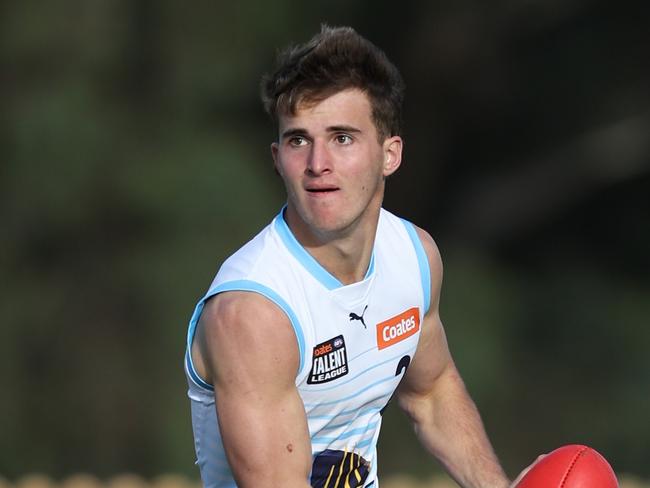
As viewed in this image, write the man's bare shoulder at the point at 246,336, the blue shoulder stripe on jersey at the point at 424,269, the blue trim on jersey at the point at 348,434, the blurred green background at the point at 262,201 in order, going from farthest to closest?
the blurred green background at the point at 262,201 < the blue shoulder stripe on jersey at the point at 424,269 < the blue trim on jersey at the point at 348,434 < the man's bare shoulder at the point at 246,336

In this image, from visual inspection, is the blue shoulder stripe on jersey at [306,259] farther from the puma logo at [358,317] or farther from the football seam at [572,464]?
the football seam at [572,464]

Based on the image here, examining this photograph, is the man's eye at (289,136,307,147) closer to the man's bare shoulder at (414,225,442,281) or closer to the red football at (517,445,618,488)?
the man's bare shoulder at (414,225,442,281)

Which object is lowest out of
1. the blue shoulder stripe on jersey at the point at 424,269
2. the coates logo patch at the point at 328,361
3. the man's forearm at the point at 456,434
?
the man's forearm at the point at 456,434

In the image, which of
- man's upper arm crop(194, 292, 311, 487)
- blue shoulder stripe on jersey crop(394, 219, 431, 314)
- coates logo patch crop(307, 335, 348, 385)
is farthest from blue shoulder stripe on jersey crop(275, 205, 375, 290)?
blue shoulder stripe on jersey crop(394, 219, 431, 314)

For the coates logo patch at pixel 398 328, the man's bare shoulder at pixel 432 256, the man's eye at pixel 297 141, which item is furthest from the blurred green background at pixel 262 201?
the man's eye at pixel 297 141

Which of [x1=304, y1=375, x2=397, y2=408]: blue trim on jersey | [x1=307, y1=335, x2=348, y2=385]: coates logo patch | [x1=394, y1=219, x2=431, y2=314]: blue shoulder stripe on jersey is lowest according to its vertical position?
[x1=304, y1=375, x2=397, y2=408]: blue trim on jersey

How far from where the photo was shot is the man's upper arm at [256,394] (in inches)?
148

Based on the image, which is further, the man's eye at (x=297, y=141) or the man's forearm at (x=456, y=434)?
the man's forearm at (x=456, y=434)

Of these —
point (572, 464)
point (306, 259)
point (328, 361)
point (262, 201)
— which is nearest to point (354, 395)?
point (328, 361)

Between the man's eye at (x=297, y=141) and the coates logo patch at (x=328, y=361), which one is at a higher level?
the man's eye at (x=297, y=141)

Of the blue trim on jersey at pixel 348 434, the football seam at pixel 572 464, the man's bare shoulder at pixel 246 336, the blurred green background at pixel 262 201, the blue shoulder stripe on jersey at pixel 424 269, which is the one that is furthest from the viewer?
the blurred green background at pixel 262 201

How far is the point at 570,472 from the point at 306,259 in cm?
93

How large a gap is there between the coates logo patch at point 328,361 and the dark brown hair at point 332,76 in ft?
2.00

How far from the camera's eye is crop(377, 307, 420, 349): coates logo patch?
4.25m
